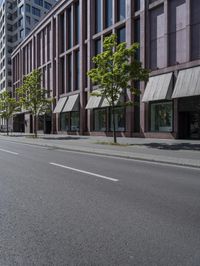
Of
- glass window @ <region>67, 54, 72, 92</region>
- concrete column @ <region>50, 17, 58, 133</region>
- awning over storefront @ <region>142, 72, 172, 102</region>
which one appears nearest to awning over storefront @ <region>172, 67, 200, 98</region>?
awning over storefront @ <region>142, 72, 172, 102</region>

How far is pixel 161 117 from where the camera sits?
1170 inches

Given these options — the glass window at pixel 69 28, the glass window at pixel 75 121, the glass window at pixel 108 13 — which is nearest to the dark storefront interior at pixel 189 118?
the glass window at pixel 108 13

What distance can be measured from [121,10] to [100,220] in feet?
107

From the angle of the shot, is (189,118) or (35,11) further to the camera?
(35,11)

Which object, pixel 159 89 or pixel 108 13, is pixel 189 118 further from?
pixel 108 13

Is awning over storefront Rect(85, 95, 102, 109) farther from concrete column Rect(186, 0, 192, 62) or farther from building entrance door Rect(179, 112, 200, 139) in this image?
concrete column Rect(186, 0, 192, 62)

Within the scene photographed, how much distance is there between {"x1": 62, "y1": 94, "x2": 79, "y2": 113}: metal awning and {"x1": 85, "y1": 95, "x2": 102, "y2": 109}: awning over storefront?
12.0 ft

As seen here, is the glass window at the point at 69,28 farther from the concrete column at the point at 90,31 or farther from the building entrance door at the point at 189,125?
the building entrance door at the point at 189,125

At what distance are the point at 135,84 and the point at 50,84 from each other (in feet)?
74.5

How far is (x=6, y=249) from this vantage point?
13.6ft

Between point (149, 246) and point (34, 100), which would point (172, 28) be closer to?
point (34, 100)

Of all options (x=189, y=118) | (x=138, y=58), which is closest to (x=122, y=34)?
(x=138, y=58)

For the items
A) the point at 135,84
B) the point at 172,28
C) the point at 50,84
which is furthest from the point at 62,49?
the point at 172,28

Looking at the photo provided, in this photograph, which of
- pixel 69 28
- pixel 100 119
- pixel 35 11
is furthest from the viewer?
pixel 35 11
